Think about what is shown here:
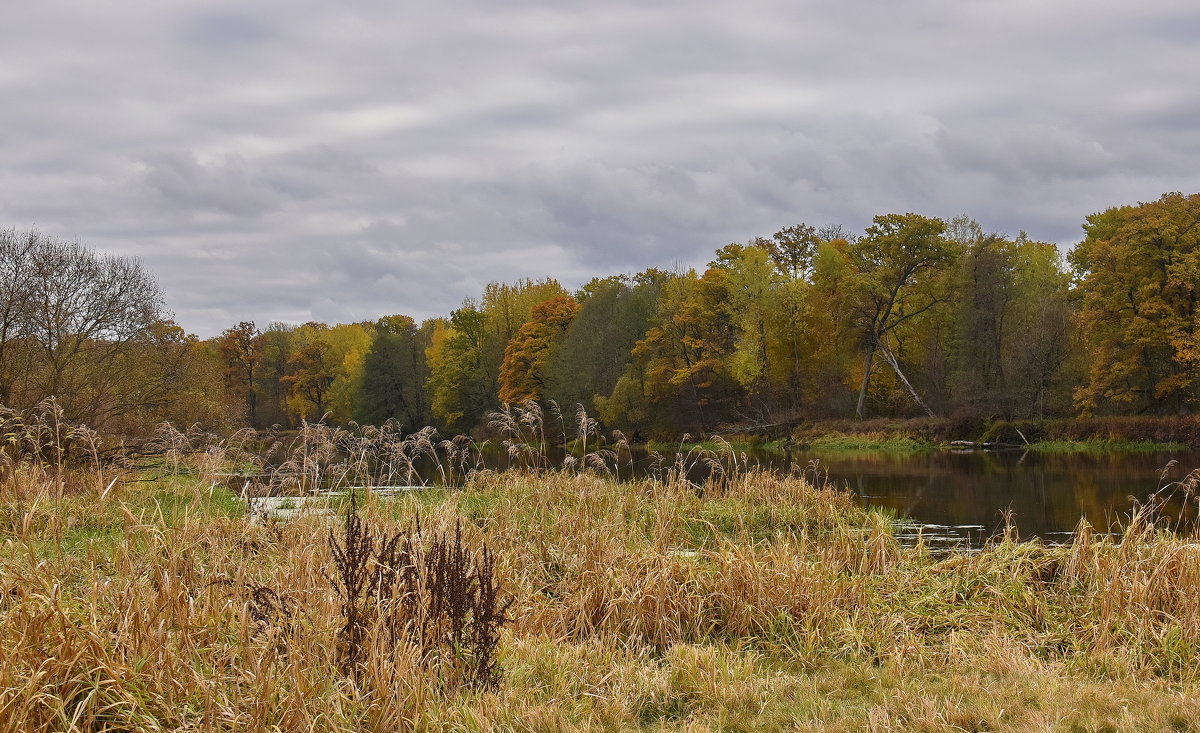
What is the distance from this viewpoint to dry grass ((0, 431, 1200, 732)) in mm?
4391

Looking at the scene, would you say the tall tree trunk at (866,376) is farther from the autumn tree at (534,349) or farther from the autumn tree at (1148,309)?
the autumn tree at (534,349)

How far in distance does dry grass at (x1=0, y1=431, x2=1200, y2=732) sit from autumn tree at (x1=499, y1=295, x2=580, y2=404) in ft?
151

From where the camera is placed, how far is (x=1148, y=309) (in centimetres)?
3397

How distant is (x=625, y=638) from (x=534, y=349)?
5064cm

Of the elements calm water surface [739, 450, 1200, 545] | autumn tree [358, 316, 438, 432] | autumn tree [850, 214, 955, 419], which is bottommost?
calm water surface [739, 450, 1200, 545]

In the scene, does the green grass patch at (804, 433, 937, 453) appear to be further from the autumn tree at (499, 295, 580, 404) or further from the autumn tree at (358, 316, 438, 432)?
the autumn tree at (358, 316, 438, 432)

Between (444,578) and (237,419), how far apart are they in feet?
101

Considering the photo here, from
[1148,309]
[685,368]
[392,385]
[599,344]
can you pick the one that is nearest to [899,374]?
[685,368]

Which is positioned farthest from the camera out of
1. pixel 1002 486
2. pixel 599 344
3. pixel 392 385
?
pixel 392 385

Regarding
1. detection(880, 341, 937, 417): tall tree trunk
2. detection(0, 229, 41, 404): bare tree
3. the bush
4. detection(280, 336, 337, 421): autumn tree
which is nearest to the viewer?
the bush

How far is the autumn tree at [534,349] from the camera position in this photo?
5578cm

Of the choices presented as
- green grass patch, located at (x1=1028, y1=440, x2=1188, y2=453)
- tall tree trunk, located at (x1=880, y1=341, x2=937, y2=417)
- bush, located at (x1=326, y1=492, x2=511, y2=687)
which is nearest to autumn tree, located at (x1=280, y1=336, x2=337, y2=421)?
tall tree trunk, located at (x1=880, y1=341, x2=937, y2=417)

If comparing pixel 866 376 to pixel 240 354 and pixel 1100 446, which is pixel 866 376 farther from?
pixel 240 354

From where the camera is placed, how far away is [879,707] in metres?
5.00
